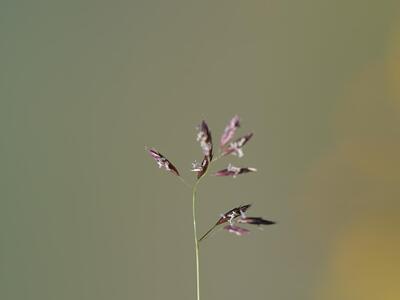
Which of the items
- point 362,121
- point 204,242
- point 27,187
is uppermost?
point 362,121

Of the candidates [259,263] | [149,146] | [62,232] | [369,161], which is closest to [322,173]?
[369,161]

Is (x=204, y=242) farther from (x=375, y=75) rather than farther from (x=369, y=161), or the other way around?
(x=375, y=75)

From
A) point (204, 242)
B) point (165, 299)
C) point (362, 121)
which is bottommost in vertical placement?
point (165, 299)

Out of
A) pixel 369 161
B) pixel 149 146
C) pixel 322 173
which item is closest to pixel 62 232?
pixel 149 146

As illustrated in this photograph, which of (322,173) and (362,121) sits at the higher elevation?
(362,121)

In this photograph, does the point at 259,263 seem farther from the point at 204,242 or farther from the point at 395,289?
the point at 395,289

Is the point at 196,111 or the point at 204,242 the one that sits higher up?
the point at 196,111
